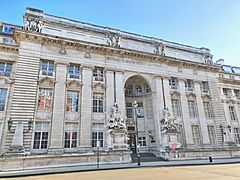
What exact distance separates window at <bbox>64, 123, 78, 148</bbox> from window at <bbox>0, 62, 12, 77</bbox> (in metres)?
9.06

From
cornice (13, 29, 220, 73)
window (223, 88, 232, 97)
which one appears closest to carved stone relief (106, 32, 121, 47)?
cornice (13, 29, 220, 73)

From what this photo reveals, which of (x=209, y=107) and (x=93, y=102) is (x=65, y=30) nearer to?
(x=93, y=102)

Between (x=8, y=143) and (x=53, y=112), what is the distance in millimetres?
5041

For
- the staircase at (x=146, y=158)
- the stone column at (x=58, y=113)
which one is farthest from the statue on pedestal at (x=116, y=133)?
the stone column at (x=58, y=113)

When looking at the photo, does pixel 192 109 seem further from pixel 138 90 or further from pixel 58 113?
pixel 58 113

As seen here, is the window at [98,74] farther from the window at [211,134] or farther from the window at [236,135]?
the window at [236,135]

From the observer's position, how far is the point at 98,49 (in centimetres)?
2395

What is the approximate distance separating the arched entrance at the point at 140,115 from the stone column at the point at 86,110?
647 cm

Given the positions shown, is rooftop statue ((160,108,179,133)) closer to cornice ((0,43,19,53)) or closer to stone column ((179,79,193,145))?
stone column ((179,79,193,145))

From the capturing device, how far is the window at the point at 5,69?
20.4 m

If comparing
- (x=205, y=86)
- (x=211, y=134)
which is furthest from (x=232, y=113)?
(x=211, y=134)

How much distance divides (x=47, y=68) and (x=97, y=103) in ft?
24.2

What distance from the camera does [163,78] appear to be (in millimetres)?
27266

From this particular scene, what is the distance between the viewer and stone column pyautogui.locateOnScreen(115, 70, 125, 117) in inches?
916
